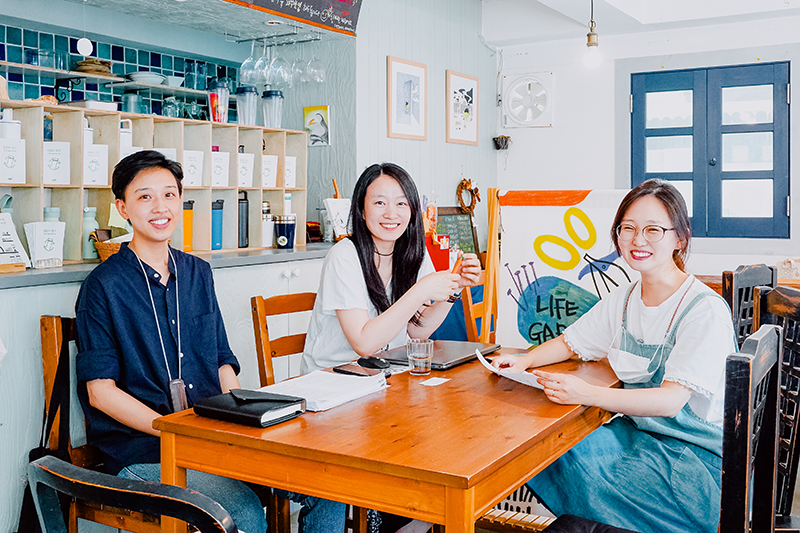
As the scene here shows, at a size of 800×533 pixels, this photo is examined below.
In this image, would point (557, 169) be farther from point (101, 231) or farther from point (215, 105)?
point (101, 231)

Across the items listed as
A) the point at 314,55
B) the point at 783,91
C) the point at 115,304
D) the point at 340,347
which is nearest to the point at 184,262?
the point at 115,304

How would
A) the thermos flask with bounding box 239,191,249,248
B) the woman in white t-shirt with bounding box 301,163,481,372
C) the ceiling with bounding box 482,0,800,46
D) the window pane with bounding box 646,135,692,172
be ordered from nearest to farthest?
the woman in white t-shirt with bounding box 301,163,481,372
the thermos flask with bounding box 239,191,249,248
the ceiling with bounding box 482,0,800,46
the window pane with bounding box 646,135,692,172

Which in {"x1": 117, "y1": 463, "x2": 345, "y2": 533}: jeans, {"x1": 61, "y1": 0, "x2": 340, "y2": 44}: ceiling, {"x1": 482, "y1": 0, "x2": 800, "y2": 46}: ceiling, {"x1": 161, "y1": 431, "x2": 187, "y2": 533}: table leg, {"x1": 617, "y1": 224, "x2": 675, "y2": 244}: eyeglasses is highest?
{"x1": 482, "y1": 0, "x2": 800, "y2": 46}: ceiling

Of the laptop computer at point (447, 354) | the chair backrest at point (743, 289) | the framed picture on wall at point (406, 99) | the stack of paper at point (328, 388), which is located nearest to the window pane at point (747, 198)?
the framed picture on wall at point (406, 99)

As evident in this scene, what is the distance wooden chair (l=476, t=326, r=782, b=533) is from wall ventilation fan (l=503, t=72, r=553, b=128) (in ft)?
15.5

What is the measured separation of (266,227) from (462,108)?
7.31ft

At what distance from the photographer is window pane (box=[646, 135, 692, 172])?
217 inches

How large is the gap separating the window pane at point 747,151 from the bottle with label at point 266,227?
334 cm

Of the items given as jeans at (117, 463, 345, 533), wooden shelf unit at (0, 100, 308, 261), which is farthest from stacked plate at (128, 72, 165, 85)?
jeans at (117, 463, 345, 533)

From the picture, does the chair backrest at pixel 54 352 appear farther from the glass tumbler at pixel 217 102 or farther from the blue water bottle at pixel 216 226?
the glass tumbler at pixel 217 102

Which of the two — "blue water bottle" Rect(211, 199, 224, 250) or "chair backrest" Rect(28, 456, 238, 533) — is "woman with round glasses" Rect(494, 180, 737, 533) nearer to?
"chair backrest" Rect(28, 456, 238, 533)

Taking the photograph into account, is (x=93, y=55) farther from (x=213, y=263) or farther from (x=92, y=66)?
(x=213, y=263)

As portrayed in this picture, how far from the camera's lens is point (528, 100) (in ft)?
19.7

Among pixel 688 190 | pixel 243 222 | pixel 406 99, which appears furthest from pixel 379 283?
pixel 688 190
